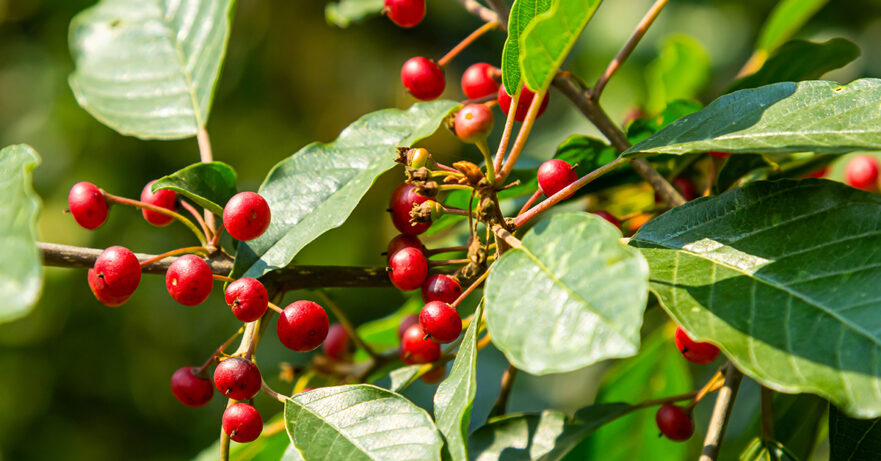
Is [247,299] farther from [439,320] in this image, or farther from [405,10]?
[405,10]

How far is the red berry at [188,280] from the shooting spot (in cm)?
88

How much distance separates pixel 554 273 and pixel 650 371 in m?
1.00

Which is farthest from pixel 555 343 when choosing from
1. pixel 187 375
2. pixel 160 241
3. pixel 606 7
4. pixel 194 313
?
pixel 194 313

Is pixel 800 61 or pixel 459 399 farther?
pixel 800 61

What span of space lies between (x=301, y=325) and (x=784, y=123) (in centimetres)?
64

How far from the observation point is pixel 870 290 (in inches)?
27.8

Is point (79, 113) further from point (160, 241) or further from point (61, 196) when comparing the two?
point (160, 241)

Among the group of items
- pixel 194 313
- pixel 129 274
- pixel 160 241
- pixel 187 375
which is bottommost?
pixel 194 313

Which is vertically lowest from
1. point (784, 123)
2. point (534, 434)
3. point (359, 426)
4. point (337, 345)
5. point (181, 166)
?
point (181, 166)

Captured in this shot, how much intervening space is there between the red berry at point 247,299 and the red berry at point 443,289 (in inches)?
8.7

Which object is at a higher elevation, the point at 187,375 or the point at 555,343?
the point at 555,343

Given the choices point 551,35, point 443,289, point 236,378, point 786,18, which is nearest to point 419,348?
point 443,289

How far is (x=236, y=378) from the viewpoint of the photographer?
0.86m

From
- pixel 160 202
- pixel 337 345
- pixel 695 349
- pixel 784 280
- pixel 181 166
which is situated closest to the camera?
pixel 784 280
